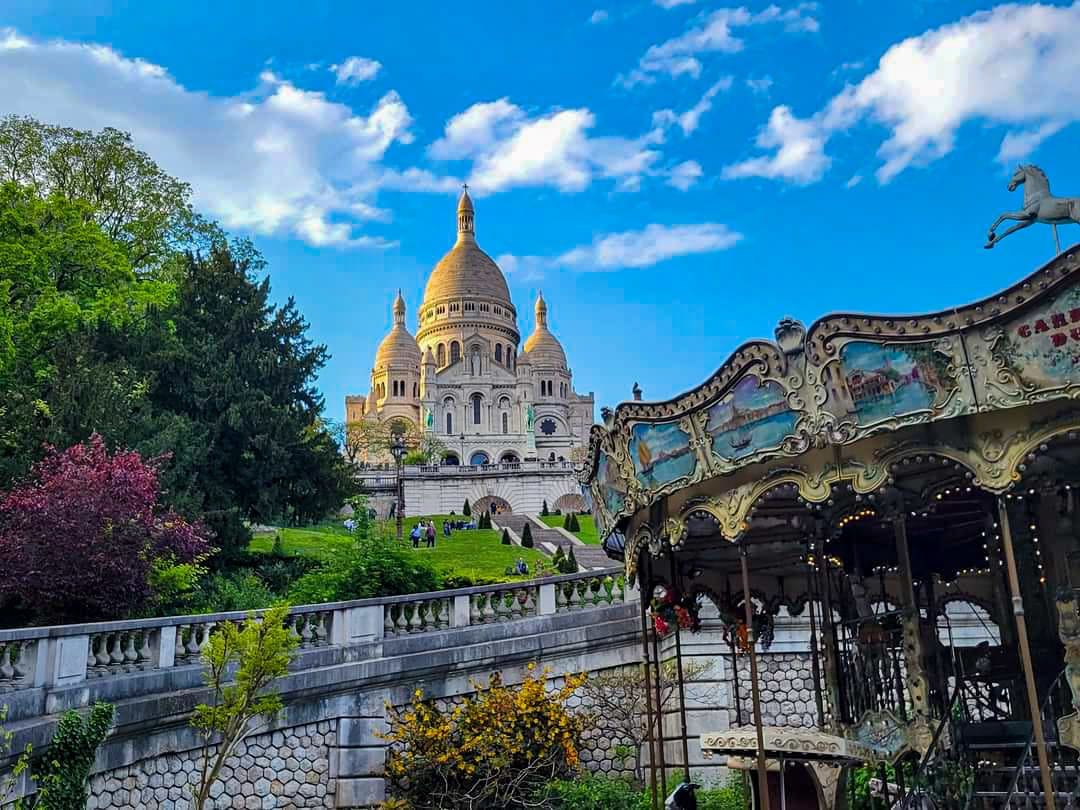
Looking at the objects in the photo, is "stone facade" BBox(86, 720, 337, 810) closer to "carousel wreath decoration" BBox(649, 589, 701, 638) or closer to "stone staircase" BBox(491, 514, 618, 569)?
"carousel wreath decoration" BBox(649, 589, 701, 638)

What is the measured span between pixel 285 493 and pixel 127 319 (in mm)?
5990

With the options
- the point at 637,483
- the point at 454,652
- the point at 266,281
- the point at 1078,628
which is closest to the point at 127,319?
the point at 266,281

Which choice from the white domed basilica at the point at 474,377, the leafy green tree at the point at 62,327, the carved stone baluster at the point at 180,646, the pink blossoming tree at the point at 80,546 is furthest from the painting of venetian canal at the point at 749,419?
the white domed basilica at the point at 474,377

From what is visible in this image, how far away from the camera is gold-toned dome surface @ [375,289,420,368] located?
92188 millimetres

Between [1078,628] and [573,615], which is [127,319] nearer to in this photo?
[573,615]

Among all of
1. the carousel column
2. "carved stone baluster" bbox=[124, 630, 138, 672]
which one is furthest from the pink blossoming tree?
the carousel column

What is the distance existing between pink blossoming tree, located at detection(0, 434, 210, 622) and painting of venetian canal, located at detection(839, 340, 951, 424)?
442 inches

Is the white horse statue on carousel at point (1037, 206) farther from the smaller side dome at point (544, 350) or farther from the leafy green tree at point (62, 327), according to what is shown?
the smaller side dome at point (544, 350)

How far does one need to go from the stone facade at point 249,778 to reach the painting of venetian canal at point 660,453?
6.15 m

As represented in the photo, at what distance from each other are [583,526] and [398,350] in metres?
50.9

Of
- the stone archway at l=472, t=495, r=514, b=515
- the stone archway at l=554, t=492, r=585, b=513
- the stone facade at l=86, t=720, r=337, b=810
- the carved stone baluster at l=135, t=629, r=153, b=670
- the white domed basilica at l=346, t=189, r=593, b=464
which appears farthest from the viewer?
the white domed basilica at l=346, t=189, r=593, b=464

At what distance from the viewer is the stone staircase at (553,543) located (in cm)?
3078

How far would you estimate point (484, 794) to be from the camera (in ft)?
42.0

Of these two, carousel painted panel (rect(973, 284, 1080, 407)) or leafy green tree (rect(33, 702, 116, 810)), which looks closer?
carousel painted panel (rect(973, 284, 1080, 407))
